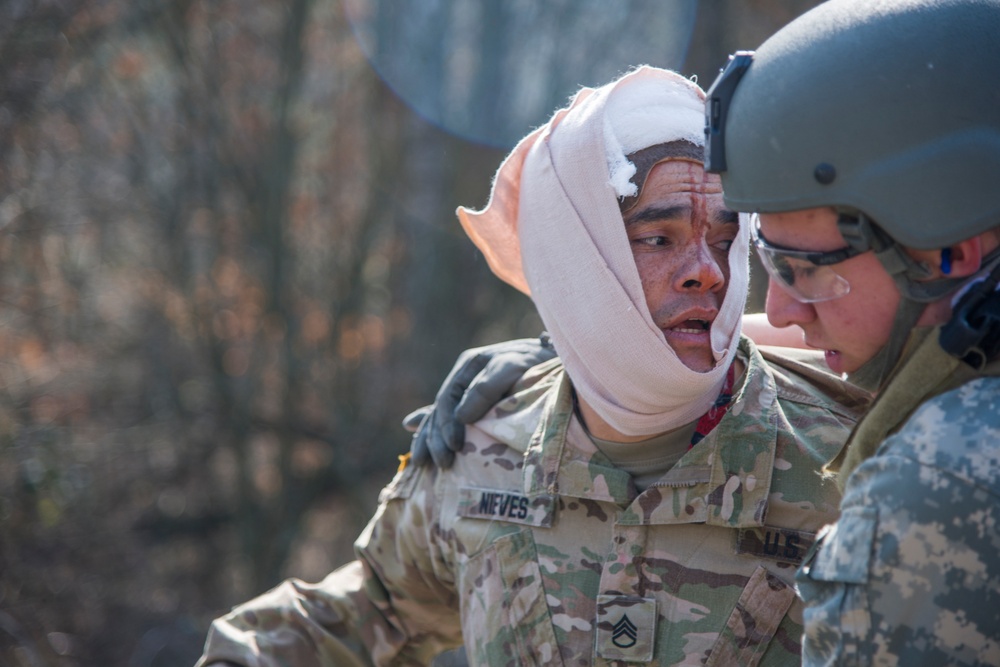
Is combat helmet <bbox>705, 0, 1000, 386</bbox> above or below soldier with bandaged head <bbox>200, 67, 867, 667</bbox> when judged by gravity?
above

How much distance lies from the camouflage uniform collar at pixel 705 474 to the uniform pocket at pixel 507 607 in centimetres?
18

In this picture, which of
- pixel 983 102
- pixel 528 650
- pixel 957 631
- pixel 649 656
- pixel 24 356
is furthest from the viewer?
pixel 24 356

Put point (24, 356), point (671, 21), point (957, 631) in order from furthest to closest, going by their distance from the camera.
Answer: point (671, 21), point (24, 356), point (957, 631)

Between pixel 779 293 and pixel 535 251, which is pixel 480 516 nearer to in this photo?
pixel 535 251

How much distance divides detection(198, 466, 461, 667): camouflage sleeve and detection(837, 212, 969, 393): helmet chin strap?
158 cm

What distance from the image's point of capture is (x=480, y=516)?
2957 mm

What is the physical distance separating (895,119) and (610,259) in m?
1.02

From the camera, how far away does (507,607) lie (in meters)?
2.79

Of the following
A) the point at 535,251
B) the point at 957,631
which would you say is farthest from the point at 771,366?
the point at 957,631

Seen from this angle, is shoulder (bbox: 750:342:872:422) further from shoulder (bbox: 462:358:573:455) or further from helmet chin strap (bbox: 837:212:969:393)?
helmet chin strap (bbox: 837:212:969:393)

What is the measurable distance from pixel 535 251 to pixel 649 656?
1121 millimetres

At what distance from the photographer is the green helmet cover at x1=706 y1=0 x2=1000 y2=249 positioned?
180cm

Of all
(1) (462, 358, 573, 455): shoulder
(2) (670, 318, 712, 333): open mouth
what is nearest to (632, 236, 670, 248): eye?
(2) (670, 318, 712, 333): open mouth

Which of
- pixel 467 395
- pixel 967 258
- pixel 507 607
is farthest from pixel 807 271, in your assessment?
pixel 467 395
